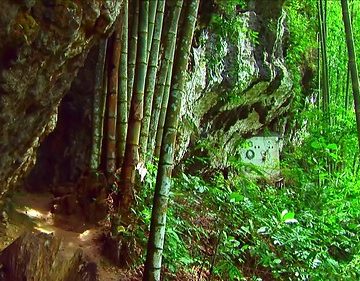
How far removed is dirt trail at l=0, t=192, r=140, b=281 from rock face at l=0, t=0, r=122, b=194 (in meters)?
0.69

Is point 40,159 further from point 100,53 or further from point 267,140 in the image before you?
point 267,140

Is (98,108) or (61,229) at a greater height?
(98,108)

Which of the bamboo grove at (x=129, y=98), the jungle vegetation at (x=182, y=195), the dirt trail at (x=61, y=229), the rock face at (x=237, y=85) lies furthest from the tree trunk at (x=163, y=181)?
the rock face at (x=237, y=85)

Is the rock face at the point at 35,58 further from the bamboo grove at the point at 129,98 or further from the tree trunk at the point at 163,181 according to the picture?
the bamboo grove at the point at 129,98

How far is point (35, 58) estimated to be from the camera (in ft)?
7.59

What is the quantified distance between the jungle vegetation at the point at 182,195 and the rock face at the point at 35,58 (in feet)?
1.79

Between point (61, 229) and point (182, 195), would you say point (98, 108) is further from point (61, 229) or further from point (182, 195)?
point (182, 195)

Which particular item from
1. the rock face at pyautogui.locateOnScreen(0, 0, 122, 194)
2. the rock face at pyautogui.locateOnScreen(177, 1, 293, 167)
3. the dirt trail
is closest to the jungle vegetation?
the dirt trail

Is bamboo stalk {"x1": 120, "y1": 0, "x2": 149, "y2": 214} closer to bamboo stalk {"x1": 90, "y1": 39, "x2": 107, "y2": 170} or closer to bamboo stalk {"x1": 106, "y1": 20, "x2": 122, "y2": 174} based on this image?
bamboo stalk {"x1": 106, "y1": 20, "x2": 122, "y2": 174}

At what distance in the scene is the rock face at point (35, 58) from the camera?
2.18 meters

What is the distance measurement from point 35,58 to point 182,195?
1.48 metres

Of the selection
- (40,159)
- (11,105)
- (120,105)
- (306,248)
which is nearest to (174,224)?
(306,248)

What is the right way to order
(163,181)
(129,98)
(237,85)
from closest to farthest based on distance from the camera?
1. (163,181)
2. (129,98)
3. (237,85)

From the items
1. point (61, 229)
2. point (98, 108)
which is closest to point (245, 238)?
point (61, 229)
